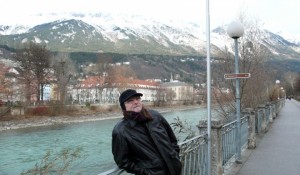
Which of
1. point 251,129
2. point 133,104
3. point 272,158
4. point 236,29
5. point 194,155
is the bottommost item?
point 272,158

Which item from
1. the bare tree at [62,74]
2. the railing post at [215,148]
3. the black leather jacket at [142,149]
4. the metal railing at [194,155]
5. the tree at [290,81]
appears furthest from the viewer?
the tree at [290,81]

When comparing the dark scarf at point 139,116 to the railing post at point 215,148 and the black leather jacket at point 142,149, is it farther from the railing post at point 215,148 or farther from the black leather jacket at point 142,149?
the railing post at point 215,148

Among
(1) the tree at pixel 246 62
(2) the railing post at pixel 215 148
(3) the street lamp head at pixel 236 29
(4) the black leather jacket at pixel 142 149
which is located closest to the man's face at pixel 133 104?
(4) the black leather jacket at pixel 142 149

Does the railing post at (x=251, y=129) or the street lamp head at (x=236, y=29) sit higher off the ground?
the street lamp head at (x=236, y=29)

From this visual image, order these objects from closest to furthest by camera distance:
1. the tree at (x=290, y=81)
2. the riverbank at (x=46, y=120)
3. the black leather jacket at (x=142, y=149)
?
the black leather jacket at (x=142, y=149), the riverbank at (x=46, y=120), the tree at (x=290, y=81)

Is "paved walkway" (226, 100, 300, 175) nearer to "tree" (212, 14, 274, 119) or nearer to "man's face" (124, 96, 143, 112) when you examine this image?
"tree" (212, 14, 274, 119)

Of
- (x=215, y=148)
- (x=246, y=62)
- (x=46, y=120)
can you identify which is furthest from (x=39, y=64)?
(x=215, y=148)

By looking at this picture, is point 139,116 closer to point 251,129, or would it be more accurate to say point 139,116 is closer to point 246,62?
point 251,129

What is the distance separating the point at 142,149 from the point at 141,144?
5 centimetres

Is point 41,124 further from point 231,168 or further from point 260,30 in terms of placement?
point 231,168

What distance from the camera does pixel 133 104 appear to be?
3791 mm

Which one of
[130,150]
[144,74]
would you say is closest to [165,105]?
[130,150]

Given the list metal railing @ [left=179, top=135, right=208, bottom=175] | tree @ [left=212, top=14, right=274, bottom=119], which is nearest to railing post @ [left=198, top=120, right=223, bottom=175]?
metal railing @ [left=179, top=135, right=208, bottom=175]

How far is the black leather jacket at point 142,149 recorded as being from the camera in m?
3.55
